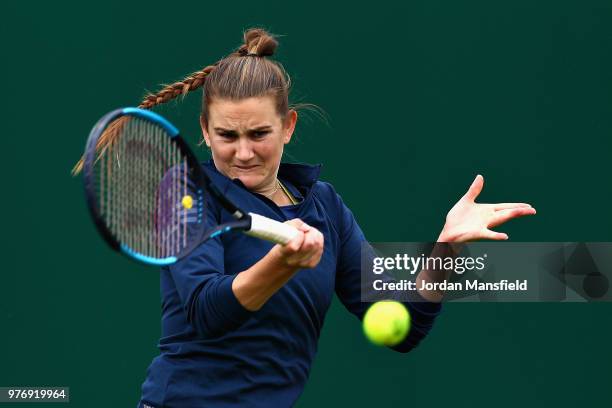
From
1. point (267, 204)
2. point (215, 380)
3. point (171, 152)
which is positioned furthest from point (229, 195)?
point (215, 380)

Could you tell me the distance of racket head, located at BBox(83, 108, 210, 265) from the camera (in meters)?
2.03

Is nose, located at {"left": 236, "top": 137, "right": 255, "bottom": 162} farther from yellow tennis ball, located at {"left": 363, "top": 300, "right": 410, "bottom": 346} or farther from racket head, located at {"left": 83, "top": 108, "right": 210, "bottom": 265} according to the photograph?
yellow tennis ball, located at {"left": 363, "top": 300, "right": 410, "bottom": 346}

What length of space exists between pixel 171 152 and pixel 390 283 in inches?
29.7

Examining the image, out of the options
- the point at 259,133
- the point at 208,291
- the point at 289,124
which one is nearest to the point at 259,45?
the point at 289,124

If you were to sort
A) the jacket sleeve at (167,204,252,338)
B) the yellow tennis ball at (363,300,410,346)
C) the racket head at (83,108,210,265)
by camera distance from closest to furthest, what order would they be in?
the racket head at (83,108,210,265) → the jacket sleeve at (167,204,252,338) → the yellow tennis ball at (363,300,410,346)

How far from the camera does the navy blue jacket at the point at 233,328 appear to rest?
2279 mm

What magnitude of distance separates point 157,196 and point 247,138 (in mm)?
315

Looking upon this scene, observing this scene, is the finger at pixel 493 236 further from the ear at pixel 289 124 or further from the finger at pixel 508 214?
the ear at pixel 289 124

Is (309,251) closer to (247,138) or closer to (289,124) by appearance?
(247,138)

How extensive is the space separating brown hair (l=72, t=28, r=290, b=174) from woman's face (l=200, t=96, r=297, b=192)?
0.02 meters

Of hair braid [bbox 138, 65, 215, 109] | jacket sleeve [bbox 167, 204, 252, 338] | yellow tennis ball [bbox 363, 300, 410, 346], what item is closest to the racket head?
jacket sleeve [bbox 167, 204, 252, 338]

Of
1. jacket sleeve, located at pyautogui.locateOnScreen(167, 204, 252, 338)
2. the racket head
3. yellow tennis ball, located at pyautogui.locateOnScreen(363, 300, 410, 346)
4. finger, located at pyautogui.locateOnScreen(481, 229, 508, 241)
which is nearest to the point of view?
the racket head

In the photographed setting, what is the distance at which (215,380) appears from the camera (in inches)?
92.4

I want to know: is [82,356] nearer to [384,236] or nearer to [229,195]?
[384,236]
